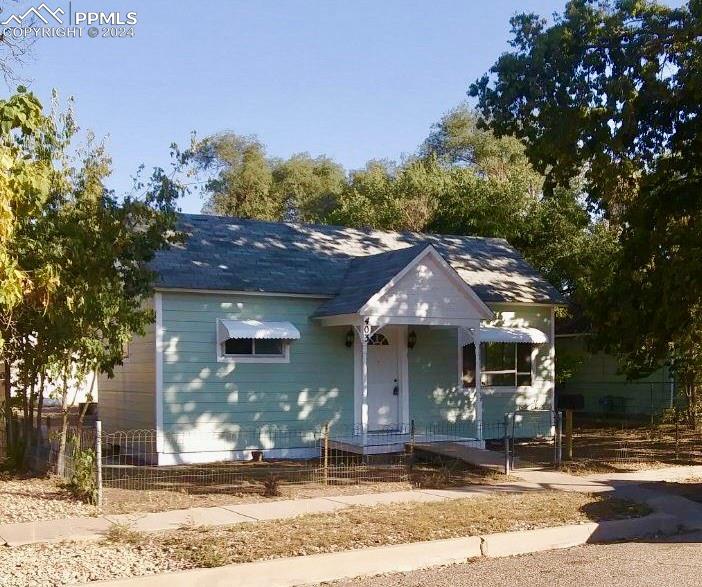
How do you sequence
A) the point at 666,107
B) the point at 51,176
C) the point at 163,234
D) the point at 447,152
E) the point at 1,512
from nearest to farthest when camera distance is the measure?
the point at 1,512
the point at 51,176
the point at 163,234
the point at 666,107
the point at 447,152

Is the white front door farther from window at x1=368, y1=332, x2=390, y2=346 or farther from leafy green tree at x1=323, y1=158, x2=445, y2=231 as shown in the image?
leafy green tree at x1=323, y1=158, x2=445, y2=231

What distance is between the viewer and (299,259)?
1864 centimetres

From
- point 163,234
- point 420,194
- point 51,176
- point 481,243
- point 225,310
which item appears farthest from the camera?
point 420,194

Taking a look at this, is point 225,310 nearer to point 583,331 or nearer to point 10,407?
point 10,407

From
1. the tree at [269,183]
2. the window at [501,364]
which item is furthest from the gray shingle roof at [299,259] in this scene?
the tree at [269,183]

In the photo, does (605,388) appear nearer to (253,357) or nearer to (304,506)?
(253,357)

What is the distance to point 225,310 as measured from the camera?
16.6 metres

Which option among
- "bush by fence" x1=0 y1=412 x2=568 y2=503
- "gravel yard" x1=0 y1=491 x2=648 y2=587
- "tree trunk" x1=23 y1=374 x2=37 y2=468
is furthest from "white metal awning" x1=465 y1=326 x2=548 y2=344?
"tree trunk" x1=23 y1=374 x2=37 y2=468

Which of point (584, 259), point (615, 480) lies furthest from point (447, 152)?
point (615, 480)

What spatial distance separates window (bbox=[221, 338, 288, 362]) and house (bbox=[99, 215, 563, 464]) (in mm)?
24

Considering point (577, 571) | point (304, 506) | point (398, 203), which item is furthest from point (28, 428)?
point (398, 203)

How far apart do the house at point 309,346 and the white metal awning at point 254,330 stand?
3 cm

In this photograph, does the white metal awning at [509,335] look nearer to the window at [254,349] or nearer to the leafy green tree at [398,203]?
the window at [254,349]

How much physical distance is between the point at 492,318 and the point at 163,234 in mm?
7447
